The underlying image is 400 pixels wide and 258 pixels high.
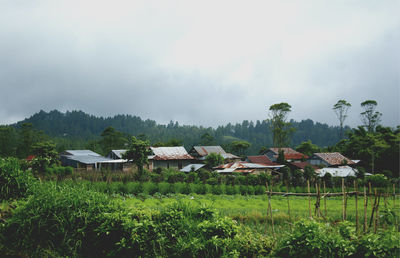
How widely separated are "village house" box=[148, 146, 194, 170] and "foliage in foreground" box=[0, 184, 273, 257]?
3875cm

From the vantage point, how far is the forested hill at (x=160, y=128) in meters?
139

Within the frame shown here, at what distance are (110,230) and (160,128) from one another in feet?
495

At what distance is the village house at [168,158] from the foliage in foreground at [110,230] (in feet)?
127

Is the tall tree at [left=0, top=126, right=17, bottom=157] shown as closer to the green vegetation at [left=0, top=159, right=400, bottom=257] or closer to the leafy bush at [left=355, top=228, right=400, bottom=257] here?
the green vegetation at [left=0, top=159, right=400, bottom=257]

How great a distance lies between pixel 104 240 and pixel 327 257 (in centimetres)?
359

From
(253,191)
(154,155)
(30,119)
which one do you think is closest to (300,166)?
(253,191)

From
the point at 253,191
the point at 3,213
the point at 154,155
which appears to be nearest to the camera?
the point at 3,213

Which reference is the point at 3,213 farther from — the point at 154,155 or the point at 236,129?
the point at 236,129

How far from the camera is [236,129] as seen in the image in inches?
6156

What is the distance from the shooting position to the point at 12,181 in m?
6.84

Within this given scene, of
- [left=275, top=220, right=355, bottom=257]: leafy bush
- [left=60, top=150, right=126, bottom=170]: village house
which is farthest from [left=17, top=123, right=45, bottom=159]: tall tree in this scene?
[left=275, top=220, right=355, bottom=257]: leafy bush

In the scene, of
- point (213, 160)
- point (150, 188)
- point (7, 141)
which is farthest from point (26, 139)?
point (150, 188)

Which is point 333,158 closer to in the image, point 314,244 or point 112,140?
point 314,244

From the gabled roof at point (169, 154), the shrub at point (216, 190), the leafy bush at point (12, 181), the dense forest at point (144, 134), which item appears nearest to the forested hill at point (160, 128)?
the dense forest at point (144, 134)
